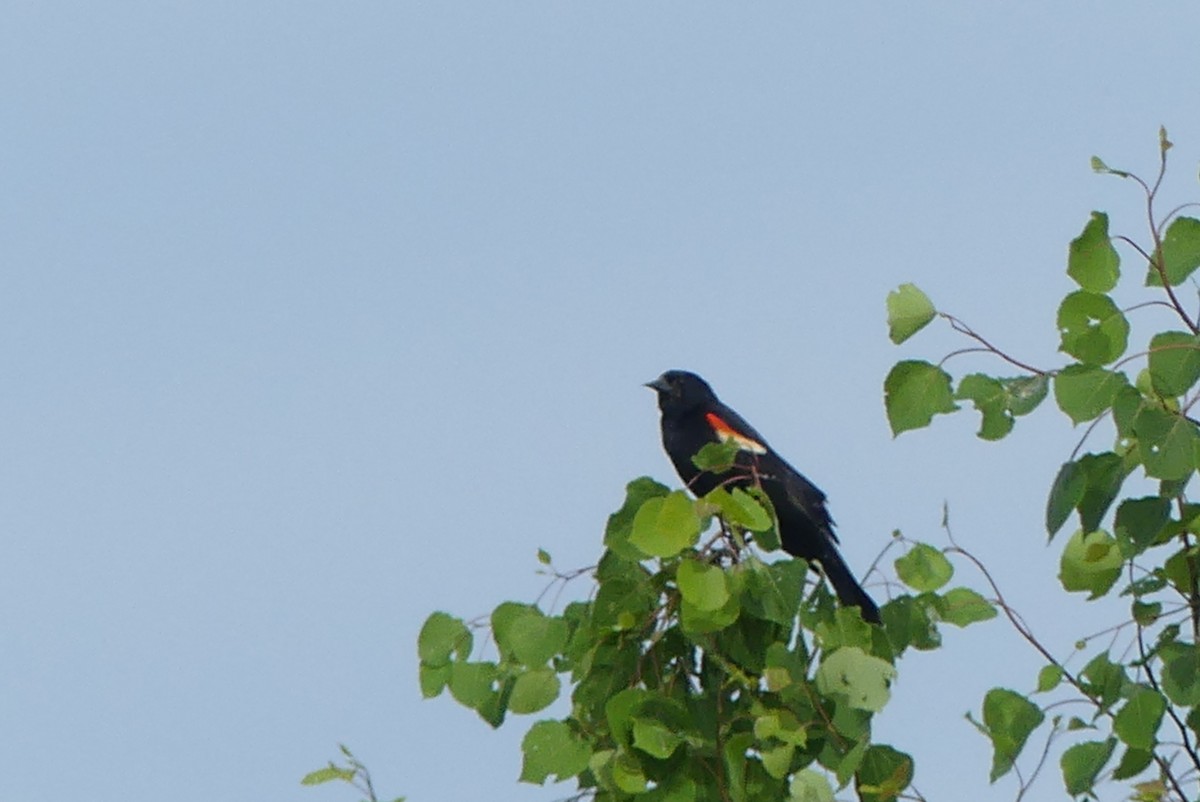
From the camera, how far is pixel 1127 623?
9.25 ft

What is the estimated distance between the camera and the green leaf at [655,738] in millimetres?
2842

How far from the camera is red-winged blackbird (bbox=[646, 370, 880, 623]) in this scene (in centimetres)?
500

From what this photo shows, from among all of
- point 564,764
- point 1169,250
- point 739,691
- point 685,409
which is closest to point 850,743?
point 739,691

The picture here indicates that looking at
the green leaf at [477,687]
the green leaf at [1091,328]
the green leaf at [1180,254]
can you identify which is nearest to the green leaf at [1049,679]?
the green leaf at [1091,328]

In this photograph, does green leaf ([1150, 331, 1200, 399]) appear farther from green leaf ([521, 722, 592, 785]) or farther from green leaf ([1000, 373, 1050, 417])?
green leaf ([521, 722, 592, 785])

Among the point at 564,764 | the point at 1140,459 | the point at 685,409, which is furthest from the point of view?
the point at 685,409

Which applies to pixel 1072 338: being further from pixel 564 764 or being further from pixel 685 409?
pixel 685 409

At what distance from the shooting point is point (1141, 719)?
2.68 meters

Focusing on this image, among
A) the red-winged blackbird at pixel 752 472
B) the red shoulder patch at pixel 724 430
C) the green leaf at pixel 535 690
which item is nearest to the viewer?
the green leaf at pixel 535 690

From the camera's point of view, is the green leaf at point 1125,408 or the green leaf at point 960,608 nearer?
the green leaf at point 1125,408

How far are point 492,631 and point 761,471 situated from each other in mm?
2366

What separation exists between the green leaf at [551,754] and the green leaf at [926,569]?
680 mm

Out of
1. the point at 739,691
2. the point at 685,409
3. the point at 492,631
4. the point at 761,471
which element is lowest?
the point at 739,691

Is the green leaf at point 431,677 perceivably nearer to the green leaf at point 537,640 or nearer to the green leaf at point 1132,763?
the green leaf at point 537,640
